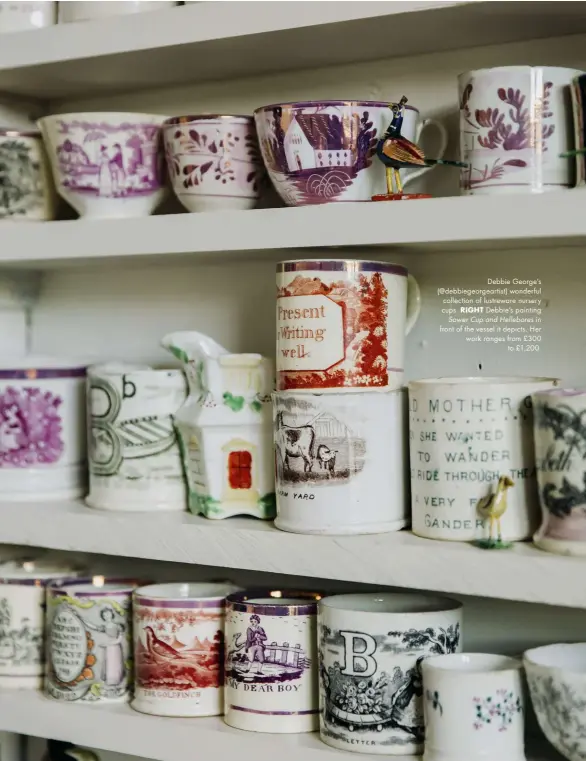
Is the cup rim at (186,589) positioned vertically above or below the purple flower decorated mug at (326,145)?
below

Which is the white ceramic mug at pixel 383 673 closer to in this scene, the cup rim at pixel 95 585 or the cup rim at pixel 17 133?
the cup rim at pixel 95 585

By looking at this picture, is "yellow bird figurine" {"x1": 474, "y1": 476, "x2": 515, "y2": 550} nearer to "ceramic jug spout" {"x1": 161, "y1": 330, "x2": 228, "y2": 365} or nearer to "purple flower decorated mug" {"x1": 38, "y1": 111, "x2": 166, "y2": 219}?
"ceramic jug spout" {"x1": 161, "y1": 330, "x2": 228, "y2": 365}

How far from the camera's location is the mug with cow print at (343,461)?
83 centimetres

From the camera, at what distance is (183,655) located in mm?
897

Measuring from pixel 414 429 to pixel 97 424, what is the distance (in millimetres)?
283

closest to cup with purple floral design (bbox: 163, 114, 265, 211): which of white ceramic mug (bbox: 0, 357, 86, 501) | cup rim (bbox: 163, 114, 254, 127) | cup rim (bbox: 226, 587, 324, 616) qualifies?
cup rim (bbox: 163, 114, 254, 127)

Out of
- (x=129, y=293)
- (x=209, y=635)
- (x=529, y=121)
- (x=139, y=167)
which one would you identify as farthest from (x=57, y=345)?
(x=529, y=121)

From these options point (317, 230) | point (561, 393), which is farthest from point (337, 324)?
point (561, 393)

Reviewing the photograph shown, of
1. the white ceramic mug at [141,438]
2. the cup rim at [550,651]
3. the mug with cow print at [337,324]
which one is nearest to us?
the cup rim at [550,651]

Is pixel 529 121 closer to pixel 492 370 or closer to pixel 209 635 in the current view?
pixel 492 370

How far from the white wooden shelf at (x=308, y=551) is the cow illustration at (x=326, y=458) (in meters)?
0.05

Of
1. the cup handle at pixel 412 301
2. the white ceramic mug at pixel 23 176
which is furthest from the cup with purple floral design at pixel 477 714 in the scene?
the white ceramic mug at pixel 23 176

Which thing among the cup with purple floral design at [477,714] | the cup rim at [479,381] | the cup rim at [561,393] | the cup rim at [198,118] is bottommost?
the cup with purple floral design at [477,714]

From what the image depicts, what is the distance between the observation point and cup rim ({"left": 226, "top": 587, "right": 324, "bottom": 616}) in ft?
2.82
